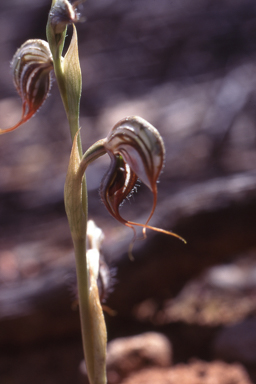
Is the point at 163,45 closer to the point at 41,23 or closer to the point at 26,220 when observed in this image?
the point at 41,23

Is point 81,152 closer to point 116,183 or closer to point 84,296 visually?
point 116,183

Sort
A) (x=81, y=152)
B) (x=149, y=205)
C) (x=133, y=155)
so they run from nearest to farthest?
(x=133, y=155) → (x=81, y=152) → (x=149, y=205)

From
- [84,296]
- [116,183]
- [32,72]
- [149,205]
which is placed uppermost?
[32,72]

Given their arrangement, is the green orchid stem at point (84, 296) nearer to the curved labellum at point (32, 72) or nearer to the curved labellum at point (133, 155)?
the curved labellum at point (133, 155)

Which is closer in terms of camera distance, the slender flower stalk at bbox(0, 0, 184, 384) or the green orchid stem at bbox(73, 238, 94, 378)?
the slender flower stalk at bbox(0, 0, 184, 384)

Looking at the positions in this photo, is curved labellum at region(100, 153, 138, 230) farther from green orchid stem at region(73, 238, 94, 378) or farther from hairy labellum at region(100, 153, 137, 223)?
green orchid stem at region(73, 238, 94, 378)

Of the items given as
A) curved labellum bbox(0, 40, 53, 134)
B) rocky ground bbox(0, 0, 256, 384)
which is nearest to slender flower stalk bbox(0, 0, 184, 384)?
curved labellum bbox(0, 40, 53, 134)

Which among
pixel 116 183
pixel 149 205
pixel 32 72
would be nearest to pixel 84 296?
pixel 116 183
